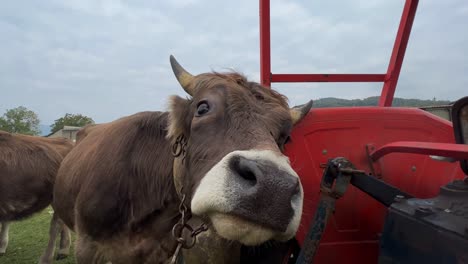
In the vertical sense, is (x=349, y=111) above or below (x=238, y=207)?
above

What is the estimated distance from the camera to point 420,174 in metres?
2.49

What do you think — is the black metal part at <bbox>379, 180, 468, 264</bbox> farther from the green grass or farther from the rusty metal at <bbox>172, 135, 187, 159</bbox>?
the green grass

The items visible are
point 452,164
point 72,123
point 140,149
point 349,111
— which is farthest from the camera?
point 72,123

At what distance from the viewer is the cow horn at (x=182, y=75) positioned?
9.60 ft

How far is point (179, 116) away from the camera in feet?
9.21

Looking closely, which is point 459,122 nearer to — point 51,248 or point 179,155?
point 179,155

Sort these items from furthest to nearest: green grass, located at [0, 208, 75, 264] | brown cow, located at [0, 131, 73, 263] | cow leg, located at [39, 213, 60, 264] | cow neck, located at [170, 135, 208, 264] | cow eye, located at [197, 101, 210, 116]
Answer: green grass, located at [0, 208, 75, 264], brown cow, located at [0, 131, 73, 263], cow leg, located at [39, 213, 60, 264], cow neck, located at [170, 135, 208, 264], cow eye, located at [197, 101, 210, 116]

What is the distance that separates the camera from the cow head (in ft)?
5.82

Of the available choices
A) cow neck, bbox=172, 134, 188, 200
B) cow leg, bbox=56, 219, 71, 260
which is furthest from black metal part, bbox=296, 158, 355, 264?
cow leg, bbox=56, 219, 71, 260

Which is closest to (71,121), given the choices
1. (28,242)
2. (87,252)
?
(28,242)

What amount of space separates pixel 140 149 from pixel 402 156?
7.76 ft

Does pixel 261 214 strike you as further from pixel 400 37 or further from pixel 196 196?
pixel 400 37

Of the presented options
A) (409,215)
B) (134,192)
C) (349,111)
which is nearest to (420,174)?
(349,111)

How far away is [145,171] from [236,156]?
75.4 inches
